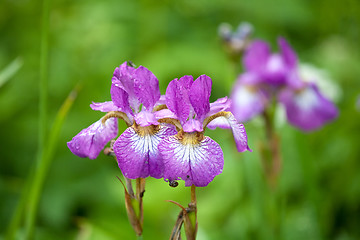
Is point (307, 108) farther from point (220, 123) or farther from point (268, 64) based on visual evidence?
point (220, 123)

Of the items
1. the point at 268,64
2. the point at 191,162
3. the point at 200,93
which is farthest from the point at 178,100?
the point at 268,64

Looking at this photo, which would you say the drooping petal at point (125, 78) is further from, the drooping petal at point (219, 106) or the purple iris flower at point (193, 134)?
the drooping petal at point (219, 106)

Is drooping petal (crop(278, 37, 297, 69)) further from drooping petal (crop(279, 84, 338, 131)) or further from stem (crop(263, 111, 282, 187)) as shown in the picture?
stem (crop(263, 111, 282, 187))

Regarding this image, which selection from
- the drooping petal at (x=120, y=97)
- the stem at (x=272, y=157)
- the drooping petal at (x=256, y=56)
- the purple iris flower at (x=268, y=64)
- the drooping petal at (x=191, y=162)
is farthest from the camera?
the drooping petal at (x=256, y=56)

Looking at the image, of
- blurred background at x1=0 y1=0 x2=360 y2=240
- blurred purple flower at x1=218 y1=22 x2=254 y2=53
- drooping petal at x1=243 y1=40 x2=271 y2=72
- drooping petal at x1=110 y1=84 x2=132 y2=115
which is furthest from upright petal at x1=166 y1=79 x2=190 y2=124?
drooping petal at x1=243 y1=40 x2=271 y2=72

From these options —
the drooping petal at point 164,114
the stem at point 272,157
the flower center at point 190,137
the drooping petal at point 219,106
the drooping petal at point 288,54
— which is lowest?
the flower center at point 190,137

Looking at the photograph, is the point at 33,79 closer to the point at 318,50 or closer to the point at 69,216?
the point at 69,216

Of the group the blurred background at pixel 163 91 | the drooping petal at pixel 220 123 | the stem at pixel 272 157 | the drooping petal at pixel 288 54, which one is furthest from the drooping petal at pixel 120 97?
the drooping petal at pixel 288 54
